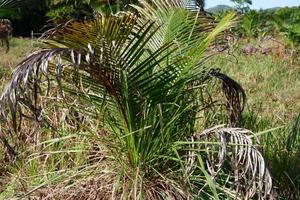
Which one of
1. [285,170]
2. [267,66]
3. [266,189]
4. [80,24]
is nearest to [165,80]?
[80,24]

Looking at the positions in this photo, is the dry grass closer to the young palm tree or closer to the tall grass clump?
the tall grass clump

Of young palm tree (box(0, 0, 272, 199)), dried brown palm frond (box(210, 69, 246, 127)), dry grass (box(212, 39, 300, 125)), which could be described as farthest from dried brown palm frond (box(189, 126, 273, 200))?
dry grass (box(212, 39, 300, 125))

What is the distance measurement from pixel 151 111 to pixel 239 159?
23.2 inches

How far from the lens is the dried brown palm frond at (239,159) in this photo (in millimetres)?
3328

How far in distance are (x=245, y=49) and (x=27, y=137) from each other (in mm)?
8327

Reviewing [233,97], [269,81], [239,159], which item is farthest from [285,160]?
[269,81]

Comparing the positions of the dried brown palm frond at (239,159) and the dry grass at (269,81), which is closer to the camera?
the dried brown palm frond at (239,159)

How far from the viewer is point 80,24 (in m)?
3.42

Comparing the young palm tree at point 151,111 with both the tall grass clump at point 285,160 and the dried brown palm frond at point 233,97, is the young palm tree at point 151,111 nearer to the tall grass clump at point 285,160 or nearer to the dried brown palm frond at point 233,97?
the dried brown palm frond at point 233,97

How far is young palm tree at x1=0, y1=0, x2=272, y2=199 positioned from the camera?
11.1ft

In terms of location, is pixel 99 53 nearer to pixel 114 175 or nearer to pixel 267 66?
pixel 114 175

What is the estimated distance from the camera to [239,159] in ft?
11.0

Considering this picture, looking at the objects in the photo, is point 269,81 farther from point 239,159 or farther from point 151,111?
point 239,159

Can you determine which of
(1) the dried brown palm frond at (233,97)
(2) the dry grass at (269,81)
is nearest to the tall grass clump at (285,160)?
(1) the dried brown palm frond at (233,97)
